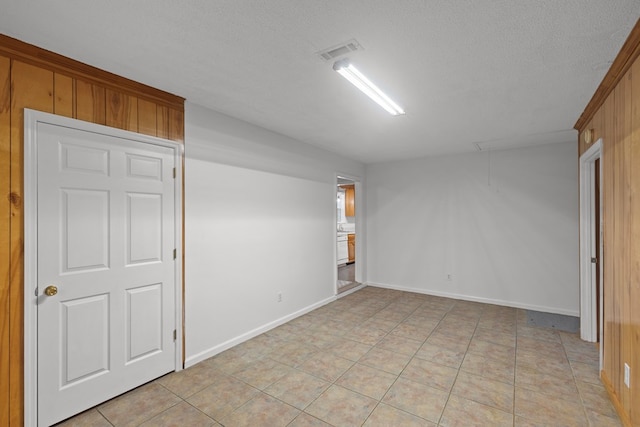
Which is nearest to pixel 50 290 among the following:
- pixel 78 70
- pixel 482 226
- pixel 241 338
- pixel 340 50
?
pixel 78 70

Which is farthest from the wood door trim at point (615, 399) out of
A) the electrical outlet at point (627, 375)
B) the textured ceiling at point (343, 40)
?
the textured ceiling at point (343, 40)

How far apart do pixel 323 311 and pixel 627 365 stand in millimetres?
3166

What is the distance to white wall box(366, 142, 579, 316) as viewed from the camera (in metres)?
4.20

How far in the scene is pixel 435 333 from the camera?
3502 mm

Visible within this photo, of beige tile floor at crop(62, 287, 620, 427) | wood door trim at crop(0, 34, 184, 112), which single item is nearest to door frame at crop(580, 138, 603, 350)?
beige tile floor at crop(62, 287, 620, 427)

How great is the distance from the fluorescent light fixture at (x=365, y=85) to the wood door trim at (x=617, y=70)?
5.01ft

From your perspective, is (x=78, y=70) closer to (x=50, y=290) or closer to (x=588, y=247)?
(x=50, y=290)

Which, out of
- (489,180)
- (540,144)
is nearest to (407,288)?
(489,180)

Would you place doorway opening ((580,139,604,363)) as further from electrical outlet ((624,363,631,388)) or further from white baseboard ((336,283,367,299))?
white baseboard ((336,283,367,299))

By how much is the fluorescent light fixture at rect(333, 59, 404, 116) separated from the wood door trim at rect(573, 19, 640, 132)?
1527 millimetres

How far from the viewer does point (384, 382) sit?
8.13 ft

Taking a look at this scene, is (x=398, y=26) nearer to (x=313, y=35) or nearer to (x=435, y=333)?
(x=313, y=35)

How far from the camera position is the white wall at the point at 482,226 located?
4195 millimetres

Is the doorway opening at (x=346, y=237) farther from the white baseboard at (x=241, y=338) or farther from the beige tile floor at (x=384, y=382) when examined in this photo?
the beige tile floor at (x=384, y=382)
